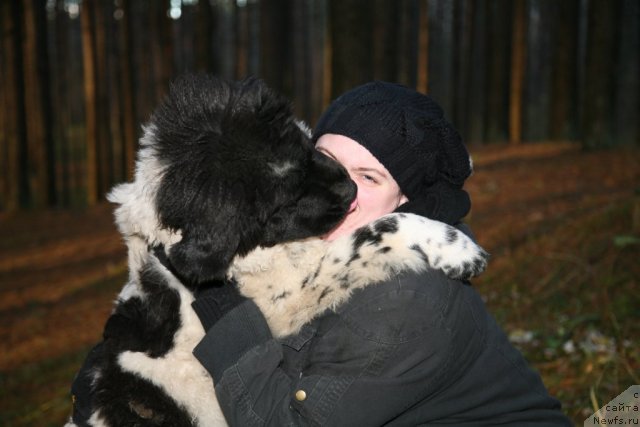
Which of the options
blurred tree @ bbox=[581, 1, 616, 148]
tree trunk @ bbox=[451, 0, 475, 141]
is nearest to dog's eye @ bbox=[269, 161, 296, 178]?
blurred tree @ bbox=[581, 1, 616, 148]

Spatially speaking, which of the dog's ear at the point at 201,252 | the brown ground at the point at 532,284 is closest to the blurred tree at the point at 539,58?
the brown ground at the point at 532,284

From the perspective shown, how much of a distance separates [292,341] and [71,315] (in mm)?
7325

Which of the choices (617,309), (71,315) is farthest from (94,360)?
(71,315)

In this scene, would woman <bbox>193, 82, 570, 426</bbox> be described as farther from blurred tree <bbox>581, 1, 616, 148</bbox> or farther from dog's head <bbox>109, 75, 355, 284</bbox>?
blurred tree <bbox>581, 1, 616, 148</bbox>

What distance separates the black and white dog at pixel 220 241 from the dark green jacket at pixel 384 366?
16cm

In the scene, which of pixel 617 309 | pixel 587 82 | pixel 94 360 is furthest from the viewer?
pixel 587 82

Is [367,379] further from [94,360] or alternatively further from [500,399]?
[94,360]

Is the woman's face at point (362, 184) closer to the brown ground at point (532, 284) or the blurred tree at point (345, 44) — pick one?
the brown ground at point (532, 284)

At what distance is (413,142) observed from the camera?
9.09 feet

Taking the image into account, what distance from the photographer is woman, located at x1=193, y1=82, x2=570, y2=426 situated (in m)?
2.30

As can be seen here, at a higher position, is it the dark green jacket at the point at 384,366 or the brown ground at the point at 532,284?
the dark green jacket at the point at 384,366

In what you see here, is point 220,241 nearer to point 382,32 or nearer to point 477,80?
point 382,32

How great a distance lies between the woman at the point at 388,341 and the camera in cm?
230

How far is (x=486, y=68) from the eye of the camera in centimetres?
1948
